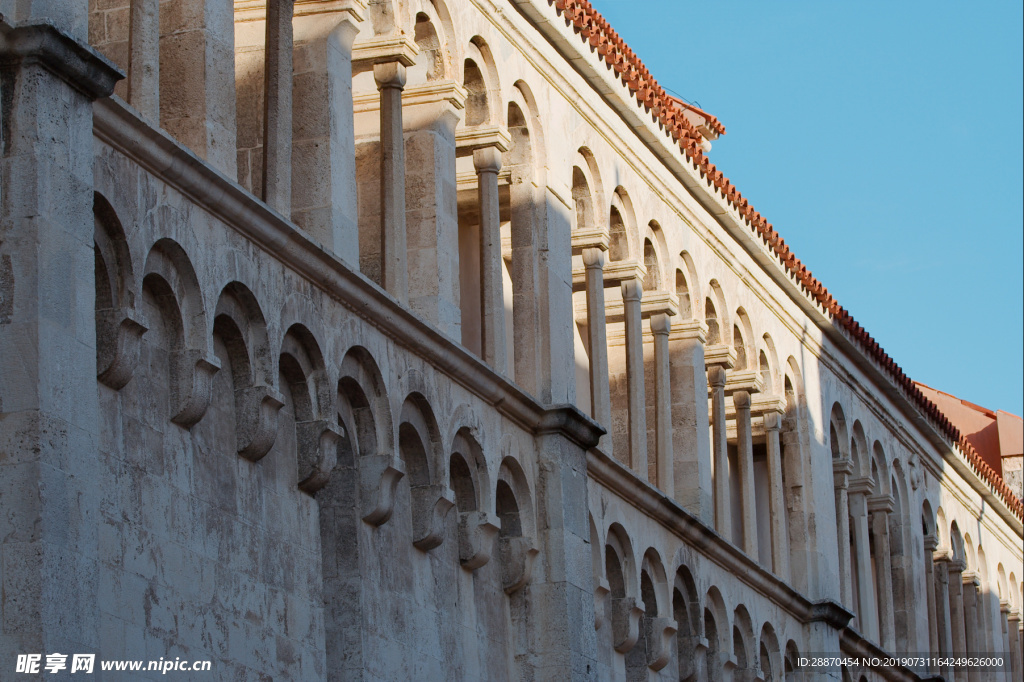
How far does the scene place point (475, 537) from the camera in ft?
44.0

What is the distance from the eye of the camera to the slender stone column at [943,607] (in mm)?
26734

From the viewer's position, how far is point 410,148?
1441 cm

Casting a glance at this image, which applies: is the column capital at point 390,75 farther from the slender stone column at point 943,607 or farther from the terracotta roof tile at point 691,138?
the slender stone column at point 943,607

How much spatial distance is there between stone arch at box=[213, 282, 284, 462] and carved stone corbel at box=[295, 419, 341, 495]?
43 centimetres

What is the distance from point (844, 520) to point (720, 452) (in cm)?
412

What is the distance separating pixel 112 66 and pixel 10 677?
9.75ft

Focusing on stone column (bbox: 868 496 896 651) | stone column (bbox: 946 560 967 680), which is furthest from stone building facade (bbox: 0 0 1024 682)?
stone column (bbox: 946 560 967 680)

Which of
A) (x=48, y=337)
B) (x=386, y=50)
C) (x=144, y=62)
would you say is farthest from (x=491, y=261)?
(x=48, y=337)

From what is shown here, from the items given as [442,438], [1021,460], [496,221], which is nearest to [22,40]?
[442,438]

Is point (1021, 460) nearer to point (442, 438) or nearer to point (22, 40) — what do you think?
point (442, 438)

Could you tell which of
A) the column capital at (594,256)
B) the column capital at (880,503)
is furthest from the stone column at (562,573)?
the column capital at (880,503)

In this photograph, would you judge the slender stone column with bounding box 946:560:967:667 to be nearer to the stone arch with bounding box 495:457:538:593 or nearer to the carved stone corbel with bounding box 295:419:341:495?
the stone arch with bounding box 495:457:538:593

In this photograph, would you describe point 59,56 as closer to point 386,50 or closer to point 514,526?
point 386,50

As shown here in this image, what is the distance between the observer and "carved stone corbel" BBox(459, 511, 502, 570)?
13.4 metres
